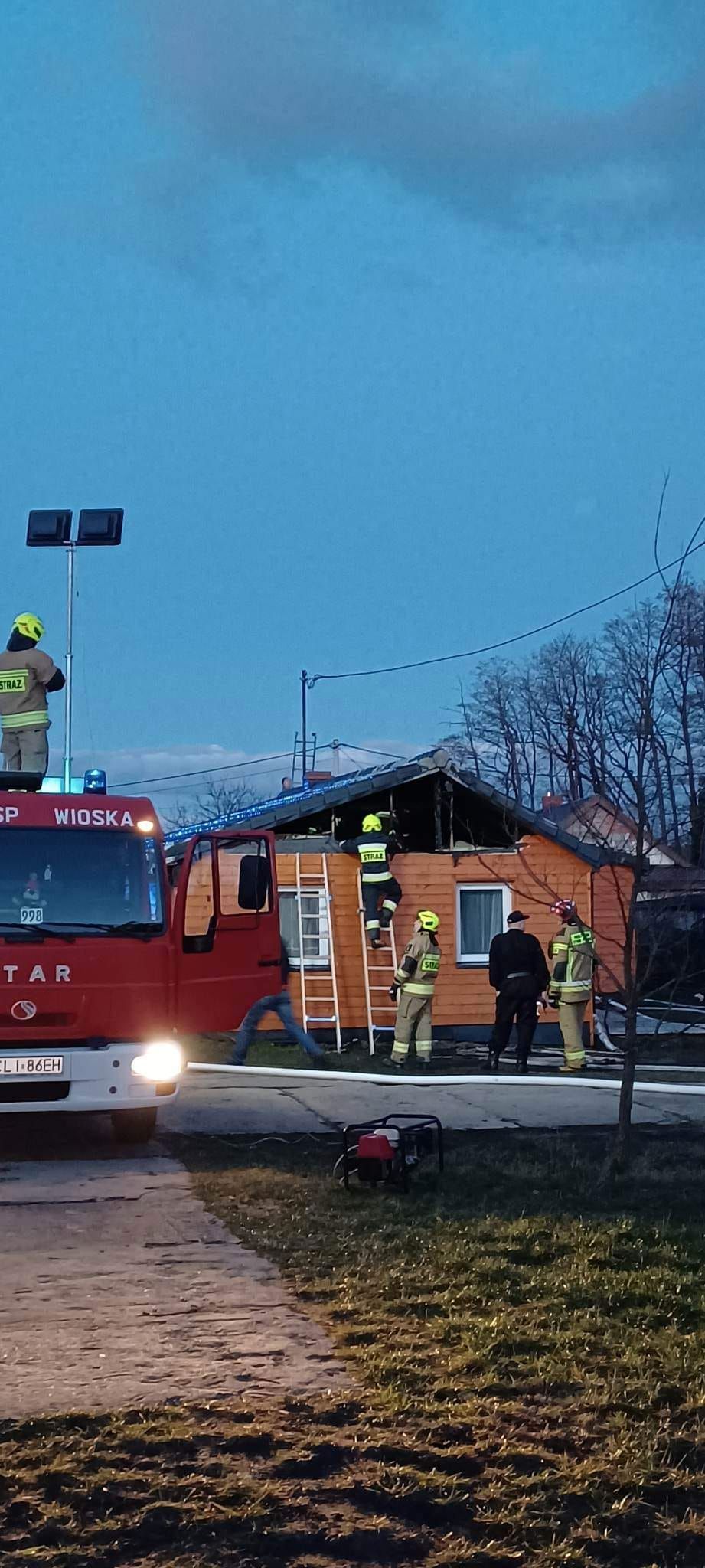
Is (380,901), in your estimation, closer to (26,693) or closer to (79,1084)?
(26,693)

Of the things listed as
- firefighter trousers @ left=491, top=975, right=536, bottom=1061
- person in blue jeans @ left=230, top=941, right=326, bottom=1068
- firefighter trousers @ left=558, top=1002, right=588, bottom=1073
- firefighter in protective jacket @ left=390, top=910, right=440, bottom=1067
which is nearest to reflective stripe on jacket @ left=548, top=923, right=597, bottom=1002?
firefighter trousers @ left=558, top=1002, right=588, bottom=1073

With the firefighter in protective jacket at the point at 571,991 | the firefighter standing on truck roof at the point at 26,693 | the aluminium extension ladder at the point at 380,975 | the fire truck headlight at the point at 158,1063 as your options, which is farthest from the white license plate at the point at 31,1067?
the aluminium extension ladder at the point at 380,975

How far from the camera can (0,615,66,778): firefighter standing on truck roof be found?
34.0 feet

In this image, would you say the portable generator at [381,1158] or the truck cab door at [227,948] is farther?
the truck cab door at [227,948]

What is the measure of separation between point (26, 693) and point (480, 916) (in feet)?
36.2

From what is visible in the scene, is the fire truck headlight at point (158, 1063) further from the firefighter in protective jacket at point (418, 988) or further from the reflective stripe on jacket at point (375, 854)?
the reflective stripe on jacket at point (375, 854)

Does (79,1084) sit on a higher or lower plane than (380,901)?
lower

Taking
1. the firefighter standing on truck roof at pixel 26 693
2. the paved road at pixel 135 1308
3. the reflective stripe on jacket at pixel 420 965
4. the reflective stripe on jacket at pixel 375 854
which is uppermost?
the firefighter standing on truck roof at pixel 26 693

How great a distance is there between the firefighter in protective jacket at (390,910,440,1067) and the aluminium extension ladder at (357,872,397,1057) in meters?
3.14

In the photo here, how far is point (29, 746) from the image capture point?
34.3 ft

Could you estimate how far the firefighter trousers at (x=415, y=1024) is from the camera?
15.9m

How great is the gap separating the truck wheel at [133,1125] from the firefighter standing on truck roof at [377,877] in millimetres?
9116

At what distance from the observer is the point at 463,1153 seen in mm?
9086

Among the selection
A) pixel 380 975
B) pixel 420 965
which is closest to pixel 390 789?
pixel 380 975
